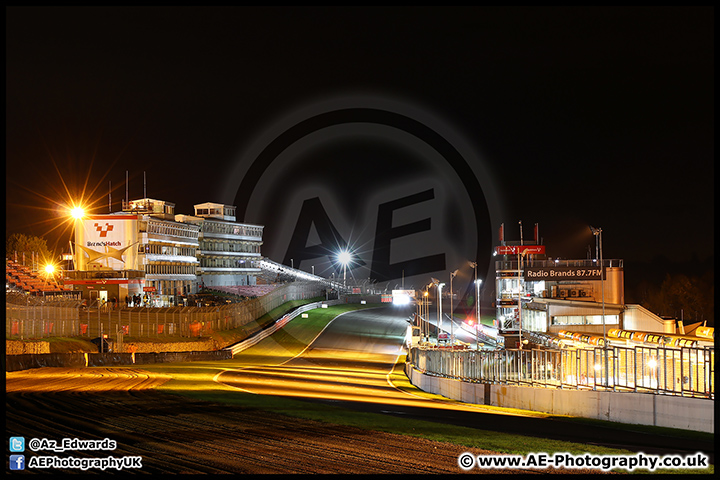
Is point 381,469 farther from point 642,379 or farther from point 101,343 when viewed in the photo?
point 101,343

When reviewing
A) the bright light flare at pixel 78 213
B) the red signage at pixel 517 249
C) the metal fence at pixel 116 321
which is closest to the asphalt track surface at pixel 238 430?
the metal fence at pixel 116 321

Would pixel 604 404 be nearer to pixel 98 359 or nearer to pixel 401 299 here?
pixel 98 359

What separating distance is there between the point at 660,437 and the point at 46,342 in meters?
32.9

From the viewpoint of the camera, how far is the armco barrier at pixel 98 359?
104 ft

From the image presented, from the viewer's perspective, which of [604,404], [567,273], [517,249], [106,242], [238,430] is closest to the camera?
[238,430]

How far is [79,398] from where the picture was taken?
21094 millimetres

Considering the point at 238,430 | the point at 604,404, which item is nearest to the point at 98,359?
the point at 238,430

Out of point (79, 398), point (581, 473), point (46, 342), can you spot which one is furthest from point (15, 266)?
point (581, 473)

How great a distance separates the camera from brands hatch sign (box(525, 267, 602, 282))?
71938 mm

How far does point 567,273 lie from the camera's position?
7250 cm

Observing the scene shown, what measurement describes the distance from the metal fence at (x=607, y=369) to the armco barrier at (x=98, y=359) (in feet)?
→ 65.2

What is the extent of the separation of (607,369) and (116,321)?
3596cm

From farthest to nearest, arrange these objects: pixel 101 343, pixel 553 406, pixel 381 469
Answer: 1. pixel 101 343
2. pixel 553 406
3. pixel 381 469

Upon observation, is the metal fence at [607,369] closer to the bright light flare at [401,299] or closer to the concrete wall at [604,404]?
the concrete wall at [604,404]
